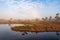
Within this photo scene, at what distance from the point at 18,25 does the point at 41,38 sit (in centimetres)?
59

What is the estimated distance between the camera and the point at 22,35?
9.53ft

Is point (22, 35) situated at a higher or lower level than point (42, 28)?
lower

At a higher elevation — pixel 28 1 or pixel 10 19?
pixel 28 1

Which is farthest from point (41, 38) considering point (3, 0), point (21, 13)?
point (3, 0)

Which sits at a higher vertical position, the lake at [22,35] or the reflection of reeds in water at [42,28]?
the reflection of reeds in water at [42,28]

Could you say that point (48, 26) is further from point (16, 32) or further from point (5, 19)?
point (5, 19)

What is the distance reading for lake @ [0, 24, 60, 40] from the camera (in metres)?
2.86

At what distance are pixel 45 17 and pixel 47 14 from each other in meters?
0.08

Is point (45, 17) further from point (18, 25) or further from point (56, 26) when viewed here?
point (18, 25)

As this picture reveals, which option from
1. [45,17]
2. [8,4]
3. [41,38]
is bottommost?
[41,38]

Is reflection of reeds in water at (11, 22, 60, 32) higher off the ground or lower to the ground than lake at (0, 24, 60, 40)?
higher

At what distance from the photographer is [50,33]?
2.86 meters

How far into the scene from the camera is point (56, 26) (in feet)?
9.42

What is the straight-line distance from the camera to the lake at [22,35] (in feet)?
9.37
